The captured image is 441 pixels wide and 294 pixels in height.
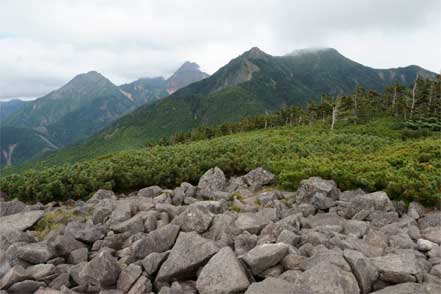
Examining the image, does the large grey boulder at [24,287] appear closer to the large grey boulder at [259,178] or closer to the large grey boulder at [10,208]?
the large grey boulder at [10,208]

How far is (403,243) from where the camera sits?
7809 millimetres

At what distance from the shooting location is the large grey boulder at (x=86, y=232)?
905 cm

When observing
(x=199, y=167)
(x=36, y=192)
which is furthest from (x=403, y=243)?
(x=36, y=192)

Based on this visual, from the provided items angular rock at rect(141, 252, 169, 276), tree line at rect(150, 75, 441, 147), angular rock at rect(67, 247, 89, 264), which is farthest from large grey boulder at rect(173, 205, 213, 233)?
tree line at rect(150, 75, 441, 147)

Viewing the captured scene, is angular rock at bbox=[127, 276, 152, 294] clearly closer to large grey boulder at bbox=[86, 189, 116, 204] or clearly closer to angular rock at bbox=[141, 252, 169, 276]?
angular rock at bbox=[141, 252, 169, 276]

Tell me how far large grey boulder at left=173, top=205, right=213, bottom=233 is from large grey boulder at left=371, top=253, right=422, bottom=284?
4.35 m

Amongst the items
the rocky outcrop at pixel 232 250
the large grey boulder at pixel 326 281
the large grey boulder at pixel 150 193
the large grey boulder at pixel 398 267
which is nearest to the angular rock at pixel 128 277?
the rocky outcrop at pixel 232 250

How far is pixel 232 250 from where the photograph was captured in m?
7.44

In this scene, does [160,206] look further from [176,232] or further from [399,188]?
[399,188]

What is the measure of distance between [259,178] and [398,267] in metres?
9.09

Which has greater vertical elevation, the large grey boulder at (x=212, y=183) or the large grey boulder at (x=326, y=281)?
the large grey boulder at (x=326, y=281)

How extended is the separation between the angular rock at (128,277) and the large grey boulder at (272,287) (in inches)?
103

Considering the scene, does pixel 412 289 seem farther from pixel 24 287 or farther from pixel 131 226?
pixel 24 287

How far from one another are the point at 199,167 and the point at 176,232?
8713mm
